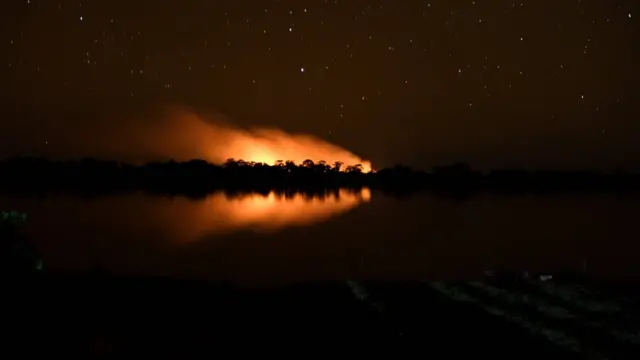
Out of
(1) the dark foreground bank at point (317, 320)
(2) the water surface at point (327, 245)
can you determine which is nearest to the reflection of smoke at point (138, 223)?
(2) the water surface at point (327, 245)

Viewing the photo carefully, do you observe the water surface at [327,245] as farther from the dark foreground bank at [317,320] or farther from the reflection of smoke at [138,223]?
the dark foreground bank at [317,320]

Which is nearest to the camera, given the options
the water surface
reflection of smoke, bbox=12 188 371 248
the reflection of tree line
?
the water surface

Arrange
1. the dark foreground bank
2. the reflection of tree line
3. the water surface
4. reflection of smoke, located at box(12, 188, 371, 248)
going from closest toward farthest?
the dark foreground bank → the water surface → reflection of smoke, located at box(12, 188, 371, 248) → the reflection of tree line

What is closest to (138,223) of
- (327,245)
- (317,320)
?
(327,245)

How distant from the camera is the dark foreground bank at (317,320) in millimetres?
6922

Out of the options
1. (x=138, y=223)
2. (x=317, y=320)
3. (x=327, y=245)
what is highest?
(x=317, y=320)

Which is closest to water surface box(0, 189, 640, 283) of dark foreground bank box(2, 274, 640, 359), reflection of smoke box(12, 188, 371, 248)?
reflection of smoke box(12, 188, 371, 248)

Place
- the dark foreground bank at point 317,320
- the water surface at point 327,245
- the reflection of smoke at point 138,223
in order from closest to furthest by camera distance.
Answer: the dark foreground bank at point 317,320
the water surface at point 327,245
the reflection of smoke at point 138,223

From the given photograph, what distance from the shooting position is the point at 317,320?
8.57 metres

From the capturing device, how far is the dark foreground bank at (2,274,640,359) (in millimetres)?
6922

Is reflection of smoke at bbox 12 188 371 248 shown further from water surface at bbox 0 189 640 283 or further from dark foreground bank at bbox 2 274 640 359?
dark foreground bank at bbox 2 274 640 359

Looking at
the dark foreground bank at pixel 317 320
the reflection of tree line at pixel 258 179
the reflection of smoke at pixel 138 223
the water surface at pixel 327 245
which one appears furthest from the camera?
the reflection of tree line at pixel 258 179

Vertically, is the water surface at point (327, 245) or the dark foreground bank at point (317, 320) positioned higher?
the dark foreground bank at point (317, 320)

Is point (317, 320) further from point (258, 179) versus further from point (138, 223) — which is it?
point (258, 179)
